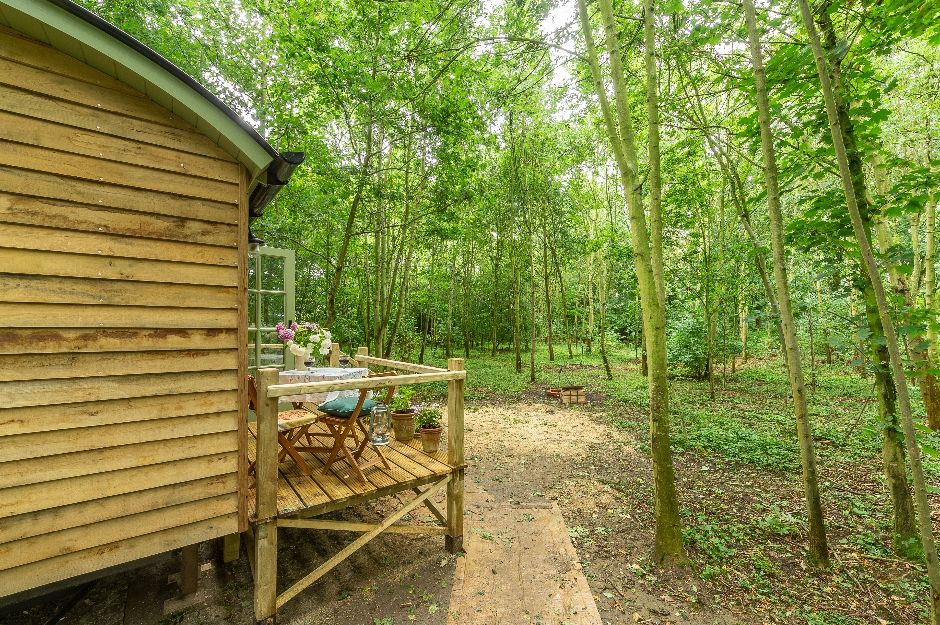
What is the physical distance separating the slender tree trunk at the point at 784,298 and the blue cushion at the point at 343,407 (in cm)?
355

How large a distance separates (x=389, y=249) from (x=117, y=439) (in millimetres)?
8809

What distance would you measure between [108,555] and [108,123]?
266cm

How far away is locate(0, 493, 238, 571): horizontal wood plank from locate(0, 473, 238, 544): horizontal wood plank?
1.3 inches

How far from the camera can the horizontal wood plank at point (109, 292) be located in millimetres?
Result: 2182

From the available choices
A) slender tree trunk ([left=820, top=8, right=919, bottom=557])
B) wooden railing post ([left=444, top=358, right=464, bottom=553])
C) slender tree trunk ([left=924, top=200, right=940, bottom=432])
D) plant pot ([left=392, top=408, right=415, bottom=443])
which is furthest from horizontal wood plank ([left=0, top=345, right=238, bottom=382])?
slender tree trunk ([left=924, top=200, right=940, bottom=432])

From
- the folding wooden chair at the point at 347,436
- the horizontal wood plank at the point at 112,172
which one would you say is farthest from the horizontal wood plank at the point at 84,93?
the folding wooden chair at the point at 347,436

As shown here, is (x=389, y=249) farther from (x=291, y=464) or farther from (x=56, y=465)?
(x=56, y=465)

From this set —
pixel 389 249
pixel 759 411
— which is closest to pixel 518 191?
pixel 389 249

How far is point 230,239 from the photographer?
2.79 m

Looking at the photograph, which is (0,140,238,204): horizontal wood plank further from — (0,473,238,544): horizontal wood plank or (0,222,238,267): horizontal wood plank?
(0,473,238,544): horizontal wood plank

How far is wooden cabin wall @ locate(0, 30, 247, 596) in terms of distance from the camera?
2.18 metres

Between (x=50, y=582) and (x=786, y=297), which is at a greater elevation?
(x=786, y=297)

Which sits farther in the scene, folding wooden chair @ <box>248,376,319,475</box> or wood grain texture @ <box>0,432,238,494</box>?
folding wooden chair @ <box>248,376,319,475</box>

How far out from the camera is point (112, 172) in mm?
2428
